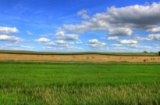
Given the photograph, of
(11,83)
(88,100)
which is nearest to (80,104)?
(88,100)

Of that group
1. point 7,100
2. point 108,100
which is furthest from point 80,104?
point 7,100

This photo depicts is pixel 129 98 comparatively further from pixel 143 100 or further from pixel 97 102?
pixel 97 102

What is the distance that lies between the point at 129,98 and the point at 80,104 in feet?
6.90

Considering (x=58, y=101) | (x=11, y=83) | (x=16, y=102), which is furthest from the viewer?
(x=11, y=83)

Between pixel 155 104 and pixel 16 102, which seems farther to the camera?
pixel 16 102

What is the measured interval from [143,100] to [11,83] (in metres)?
12.1

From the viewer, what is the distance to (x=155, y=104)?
10.7 m

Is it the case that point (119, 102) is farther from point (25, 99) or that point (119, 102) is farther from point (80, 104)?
point (25, 99)

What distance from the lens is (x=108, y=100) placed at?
37.1 ft

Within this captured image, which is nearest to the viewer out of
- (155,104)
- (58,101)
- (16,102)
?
(155,104)

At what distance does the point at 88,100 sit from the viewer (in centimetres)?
1125

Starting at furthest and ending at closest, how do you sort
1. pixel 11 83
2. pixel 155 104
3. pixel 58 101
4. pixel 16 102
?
pixel 11 83, pixel 16 102, pixel 58 101, pixel 155 104

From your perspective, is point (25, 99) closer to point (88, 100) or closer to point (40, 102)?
point (40, 102)

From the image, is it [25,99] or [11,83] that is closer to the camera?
[25,99]
